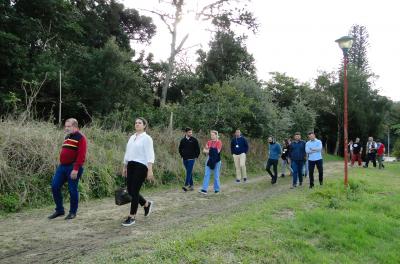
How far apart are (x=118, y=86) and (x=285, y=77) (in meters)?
29.5

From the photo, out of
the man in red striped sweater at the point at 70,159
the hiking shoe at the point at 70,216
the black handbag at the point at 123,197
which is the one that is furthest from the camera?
the hiking shoe at the point at 70,216

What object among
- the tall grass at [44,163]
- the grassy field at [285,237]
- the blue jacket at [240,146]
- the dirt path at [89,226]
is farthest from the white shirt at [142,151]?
the blue jacket at [240,146]

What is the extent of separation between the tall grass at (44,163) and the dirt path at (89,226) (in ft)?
2.31

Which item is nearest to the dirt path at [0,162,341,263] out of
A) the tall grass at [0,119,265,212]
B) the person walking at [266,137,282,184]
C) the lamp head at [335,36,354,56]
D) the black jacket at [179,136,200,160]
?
the tall grass at [0,119,265,212]

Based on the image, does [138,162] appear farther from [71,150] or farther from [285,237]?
[285,237]

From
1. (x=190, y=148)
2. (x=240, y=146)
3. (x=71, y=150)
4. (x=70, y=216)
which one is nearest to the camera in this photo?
(x=71, y=150)

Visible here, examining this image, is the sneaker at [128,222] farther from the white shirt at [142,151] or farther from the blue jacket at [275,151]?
the blue jacket at [275,151]

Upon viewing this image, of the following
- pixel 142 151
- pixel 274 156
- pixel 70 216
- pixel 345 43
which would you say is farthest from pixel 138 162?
pixel 274 156

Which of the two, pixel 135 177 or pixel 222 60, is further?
pixel 222 60

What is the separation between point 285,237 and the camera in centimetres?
683

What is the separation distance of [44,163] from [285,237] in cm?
647

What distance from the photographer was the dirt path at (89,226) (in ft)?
18.5

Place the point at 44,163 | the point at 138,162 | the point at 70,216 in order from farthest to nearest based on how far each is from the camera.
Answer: the point at 44,163 < the point at 70,216 < the point at 138,162

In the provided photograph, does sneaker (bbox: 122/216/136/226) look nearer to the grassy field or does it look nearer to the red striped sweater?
the grassy field
